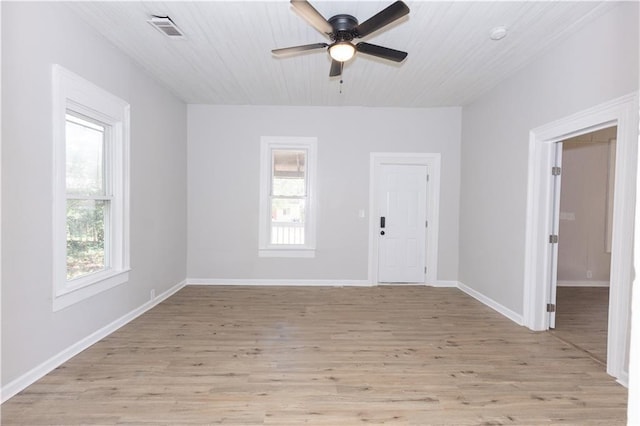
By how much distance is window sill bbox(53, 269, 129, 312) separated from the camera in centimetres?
249

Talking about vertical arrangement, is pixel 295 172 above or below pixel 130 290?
above

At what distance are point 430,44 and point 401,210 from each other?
267 centimetres

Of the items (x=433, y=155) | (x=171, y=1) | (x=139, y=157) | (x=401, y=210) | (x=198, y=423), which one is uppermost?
(x=171, y=1)

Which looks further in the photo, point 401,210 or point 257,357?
point 401,210

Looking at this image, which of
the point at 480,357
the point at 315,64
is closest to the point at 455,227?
the point at 480,357

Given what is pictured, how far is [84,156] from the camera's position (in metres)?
2.90

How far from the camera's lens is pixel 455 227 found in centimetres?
507

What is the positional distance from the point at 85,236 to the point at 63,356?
41.5 inches

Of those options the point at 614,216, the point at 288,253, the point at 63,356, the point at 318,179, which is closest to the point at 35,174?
the point at 63,356

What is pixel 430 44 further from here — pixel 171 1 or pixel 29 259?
pixel 29 259

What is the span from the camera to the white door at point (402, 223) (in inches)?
201

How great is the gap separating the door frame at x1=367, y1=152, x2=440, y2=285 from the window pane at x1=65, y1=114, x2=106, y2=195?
3.64 metres

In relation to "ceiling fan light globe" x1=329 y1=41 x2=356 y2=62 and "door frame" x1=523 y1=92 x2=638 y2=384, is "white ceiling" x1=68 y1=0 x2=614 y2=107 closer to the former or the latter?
"ceiling fan light globe" x1=329 y1=41 x2=356 y2=62

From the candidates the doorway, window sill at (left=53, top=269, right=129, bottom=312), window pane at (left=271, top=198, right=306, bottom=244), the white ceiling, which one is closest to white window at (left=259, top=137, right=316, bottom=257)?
window pane at (left=271, top=198, right=306, bottom=244)
